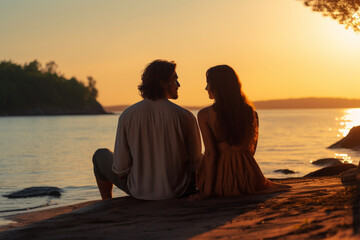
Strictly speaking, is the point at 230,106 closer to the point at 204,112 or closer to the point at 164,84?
the point at 204,112

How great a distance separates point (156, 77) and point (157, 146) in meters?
0.85

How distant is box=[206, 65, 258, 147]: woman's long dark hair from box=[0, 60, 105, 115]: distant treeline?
414 ft

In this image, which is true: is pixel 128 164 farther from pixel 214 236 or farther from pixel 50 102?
pixel 50 102

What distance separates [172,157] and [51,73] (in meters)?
149

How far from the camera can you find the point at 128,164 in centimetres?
628

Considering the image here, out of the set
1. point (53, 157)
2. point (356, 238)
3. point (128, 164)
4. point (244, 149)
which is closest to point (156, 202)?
point (128, 164)

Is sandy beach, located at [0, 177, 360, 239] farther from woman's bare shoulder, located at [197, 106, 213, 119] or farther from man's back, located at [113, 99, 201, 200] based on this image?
woman's bare shoulder, located at [197, 106, 213, 119]

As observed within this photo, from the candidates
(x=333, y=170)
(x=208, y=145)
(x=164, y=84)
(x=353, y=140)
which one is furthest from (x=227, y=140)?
(x=353, y=140)

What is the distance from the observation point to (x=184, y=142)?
6238 mm

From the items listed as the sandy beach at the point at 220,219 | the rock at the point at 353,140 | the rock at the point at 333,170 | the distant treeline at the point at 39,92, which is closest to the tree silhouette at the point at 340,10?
the rock at the point at 333,170

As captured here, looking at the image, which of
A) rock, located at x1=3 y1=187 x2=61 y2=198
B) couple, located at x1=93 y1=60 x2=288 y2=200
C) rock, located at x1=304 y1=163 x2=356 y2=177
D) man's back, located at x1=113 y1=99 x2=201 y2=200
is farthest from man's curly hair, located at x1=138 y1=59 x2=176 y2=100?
rock, located at x1=3 y1=187 x2=61 y2=198

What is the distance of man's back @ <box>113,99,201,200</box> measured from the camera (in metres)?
6.09

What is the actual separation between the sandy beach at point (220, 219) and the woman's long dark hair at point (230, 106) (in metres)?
0.80

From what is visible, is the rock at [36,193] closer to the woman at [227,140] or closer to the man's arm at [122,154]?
the man's arm at [122,154]
